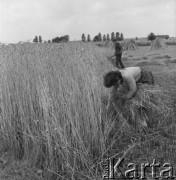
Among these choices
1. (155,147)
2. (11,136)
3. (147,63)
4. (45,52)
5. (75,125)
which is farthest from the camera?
(147,63)

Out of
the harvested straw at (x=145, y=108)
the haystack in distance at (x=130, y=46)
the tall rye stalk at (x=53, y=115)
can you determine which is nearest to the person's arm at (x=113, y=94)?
the harvested straw at (x=145, y=108)

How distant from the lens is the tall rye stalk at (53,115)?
2533 mm

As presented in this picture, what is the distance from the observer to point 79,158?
2.50 m

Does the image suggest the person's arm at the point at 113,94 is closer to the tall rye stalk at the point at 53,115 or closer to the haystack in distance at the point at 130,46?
the tall rye stalk at the point at 53,115

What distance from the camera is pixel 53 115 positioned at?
100 inches

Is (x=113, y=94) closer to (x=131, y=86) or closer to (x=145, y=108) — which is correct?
(x=131, y=86)

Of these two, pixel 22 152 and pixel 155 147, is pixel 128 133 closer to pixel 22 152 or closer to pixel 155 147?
pixel 155 147

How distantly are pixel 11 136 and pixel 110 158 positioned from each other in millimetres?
1241

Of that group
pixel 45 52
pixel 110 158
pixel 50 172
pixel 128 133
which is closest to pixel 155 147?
pixel 128 133

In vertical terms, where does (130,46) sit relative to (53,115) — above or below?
above

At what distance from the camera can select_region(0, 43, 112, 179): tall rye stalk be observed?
2533 mm

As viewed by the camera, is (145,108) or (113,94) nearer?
(113,94)

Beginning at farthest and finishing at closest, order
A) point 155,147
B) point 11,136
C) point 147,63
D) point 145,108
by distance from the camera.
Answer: point 147,63 → point 145,108 → point 11,136 → point 155,147

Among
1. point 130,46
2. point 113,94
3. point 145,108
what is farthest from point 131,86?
point 130,46
